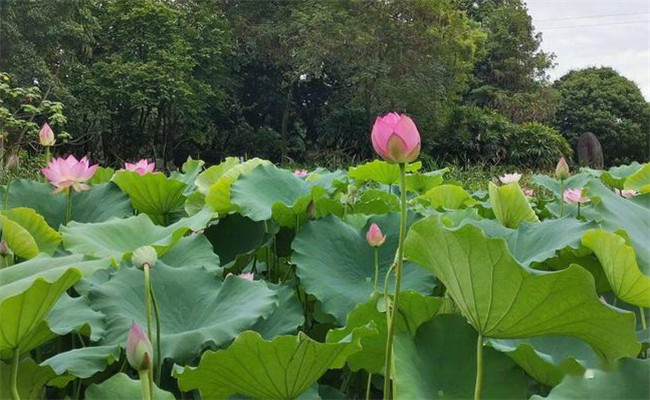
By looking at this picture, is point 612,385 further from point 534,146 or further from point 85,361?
point 534,146

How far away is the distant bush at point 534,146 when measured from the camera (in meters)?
A: 10.6

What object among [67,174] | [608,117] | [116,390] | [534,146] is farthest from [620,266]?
[608,117]

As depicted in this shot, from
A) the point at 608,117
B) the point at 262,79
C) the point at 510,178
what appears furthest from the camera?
the point at 608,117

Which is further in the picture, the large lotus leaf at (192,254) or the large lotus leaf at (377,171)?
the large lotus leaf at (377,171)

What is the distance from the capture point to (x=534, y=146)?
1075 centimetres

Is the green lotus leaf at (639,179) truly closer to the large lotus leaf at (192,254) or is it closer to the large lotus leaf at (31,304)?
the large lotus leaf at (192,254)

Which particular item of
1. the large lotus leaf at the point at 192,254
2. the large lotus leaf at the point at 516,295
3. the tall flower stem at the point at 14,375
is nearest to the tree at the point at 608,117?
the large lotus leaf at the point at 192,254

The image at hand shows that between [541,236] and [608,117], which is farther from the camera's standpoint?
[608,117]

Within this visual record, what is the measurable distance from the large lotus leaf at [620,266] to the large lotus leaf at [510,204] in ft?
0.67

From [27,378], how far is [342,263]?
270mm

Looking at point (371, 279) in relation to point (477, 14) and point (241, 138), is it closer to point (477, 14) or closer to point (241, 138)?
point (241, 138)

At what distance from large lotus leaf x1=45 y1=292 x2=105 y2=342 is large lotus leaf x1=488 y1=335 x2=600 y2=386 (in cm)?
25

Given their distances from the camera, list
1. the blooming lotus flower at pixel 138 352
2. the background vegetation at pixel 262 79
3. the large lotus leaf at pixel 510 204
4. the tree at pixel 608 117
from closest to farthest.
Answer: the blooming lotus flower at pixel 138 352, the large lotus leaf at pixel 510 204, the background vegetation at pixel 262 79, the tree at pixel 608 117

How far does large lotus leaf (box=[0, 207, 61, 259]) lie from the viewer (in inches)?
21.3
